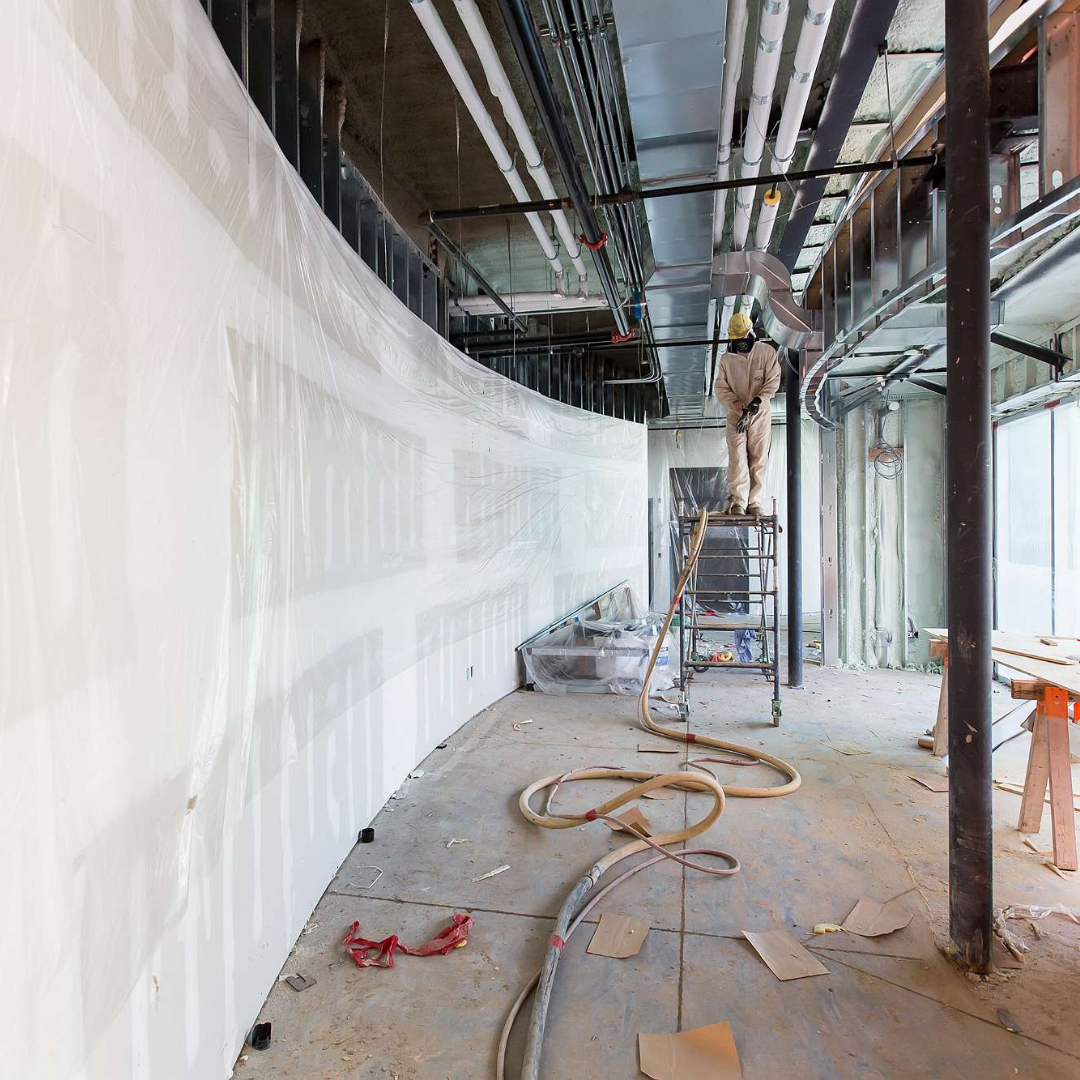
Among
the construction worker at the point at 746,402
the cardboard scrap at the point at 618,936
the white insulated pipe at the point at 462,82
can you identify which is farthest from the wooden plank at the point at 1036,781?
the white insulated pipe at the point at 462,82

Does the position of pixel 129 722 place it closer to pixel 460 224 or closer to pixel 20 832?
pixel 20 832

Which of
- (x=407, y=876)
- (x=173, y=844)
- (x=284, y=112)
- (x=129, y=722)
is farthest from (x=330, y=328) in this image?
(x=407, y=876)

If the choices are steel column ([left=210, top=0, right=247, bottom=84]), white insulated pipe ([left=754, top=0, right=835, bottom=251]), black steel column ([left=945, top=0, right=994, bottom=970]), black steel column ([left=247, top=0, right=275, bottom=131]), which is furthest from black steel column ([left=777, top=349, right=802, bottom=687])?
steel column ([left=210, top=0, right=247, bottom=84])

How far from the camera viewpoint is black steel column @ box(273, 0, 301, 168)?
199 cm

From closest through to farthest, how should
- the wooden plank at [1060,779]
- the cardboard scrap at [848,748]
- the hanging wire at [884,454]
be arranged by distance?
1. the wooden plank at [1060,779]
2. the cardboard scrap at [848,748]
3. the hanging wire at [884,454]

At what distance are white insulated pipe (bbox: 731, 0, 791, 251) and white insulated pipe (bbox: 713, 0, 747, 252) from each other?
6 centimetres

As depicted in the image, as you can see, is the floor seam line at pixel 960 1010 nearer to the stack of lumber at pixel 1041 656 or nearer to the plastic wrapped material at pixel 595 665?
the stack of lumber at pixel 1041 656

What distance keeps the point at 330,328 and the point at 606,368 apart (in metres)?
5.27

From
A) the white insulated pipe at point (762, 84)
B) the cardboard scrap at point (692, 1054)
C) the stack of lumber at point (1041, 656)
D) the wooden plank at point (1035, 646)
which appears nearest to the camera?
the cardboard scrap at point (692, 1054)

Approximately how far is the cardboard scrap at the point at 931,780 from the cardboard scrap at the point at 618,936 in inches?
73.2

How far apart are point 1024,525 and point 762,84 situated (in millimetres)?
4619

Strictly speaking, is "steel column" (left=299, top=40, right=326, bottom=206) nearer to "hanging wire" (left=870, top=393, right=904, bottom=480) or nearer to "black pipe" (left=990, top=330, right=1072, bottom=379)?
"black pipe" (left=990, top=330, right=1072, bottom=379)

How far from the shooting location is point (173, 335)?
46.2 inches

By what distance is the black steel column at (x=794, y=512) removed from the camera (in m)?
4.87
